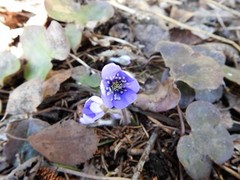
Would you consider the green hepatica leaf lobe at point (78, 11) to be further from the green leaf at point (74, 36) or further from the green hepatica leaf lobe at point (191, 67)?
the green hepatica leaf lobe at point (191, 67)

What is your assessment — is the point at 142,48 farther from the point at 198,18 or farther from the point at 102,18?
the point at 198,18

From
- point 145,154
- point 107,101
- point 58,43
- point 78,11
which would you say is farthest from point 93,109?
point 78,11

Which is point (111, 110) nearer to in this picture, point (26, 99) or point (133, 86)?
point (133, 86)

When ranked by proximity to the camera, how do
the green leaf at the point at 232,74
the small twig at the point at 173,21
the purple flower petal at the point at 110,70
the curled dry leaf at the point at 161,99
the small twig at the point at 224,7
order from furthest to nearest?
the small twig at the point at 224,7 → the small twig at the point at 173,21 → the green leaf at the point at 232,74 → the curled dry leaf at the point at 161,99 → the purple flower petal at the point at 110,70

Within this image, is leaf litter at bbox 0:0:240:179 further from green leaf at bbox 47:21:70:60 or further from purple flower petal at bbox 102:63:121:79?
purple flower petal at bbox 102:63:121:79

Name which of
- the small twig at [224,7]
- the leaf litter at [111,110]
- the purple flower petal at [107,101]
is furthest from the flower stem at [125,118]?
the small twig at [224,7]
